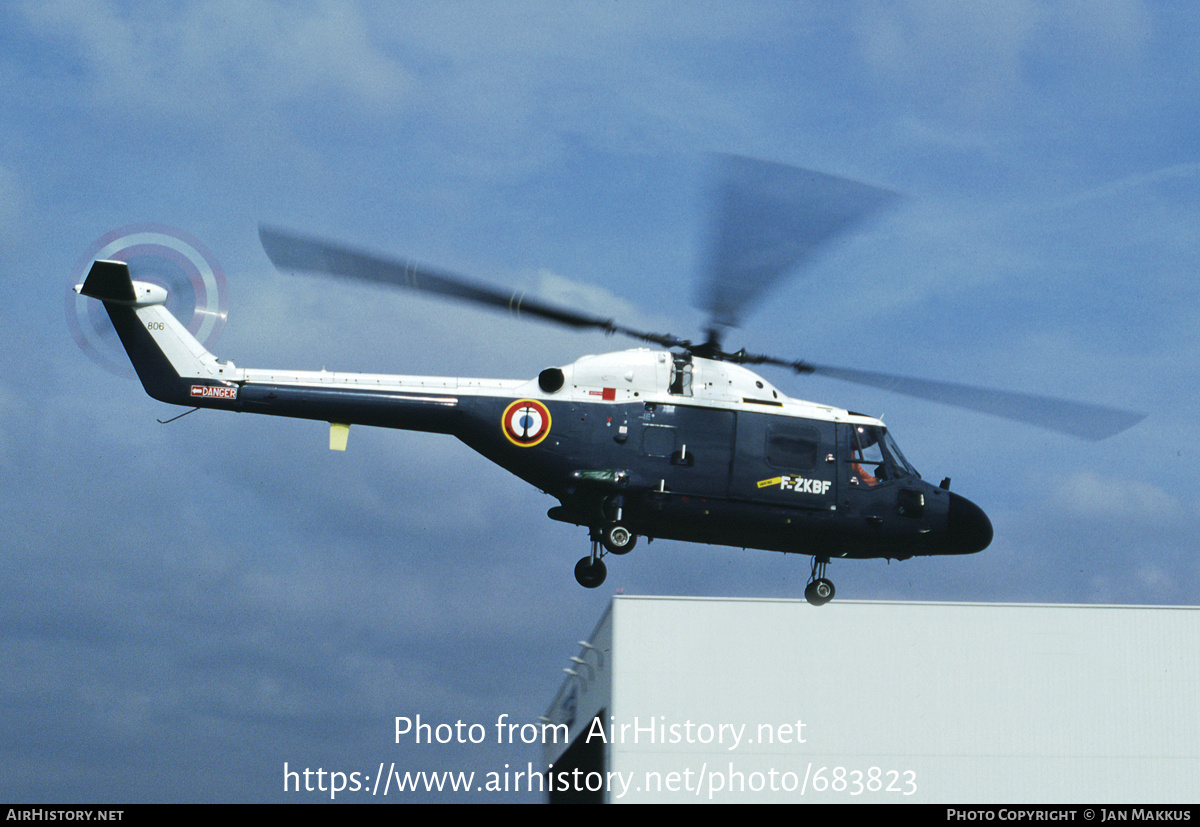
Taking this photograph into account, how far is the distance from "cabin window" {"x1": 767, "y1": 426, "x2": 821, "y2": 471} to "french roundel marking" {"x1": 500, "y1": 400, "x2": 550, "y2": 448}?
4.18m

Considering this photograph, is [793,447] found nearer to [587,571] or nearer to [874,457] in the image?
[874,457]

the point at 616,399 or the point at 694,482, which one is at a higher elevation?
the point at 616,399

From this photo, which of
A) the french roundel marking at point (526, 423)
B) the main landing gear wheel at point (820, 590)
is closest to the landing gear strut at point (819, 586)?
the main landing gear wheel at point (820, 590)

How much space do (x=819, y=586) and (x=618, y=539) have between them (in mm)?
4404

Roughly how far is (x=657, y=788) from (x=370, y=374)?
2462 cm

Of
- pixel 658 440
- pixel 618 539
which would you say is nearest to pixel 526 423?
pixel 658 440

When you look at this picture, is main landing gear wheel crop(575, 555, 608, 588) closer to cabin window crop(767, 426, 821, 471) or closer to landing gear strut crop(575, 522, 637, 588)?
landing gear strut crop(575, 522, 637, 588)

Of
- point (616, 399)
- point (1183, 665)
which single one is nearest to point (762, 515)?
point (616, 399)

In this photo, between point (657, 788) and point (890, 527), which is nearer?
point (890, 527)

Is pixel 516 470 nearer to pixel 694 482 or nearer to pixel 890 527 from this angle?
pixel 694 482

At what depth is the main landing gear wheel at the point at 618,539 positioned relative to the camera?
2255 cm

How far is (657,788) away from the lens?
42469mm
